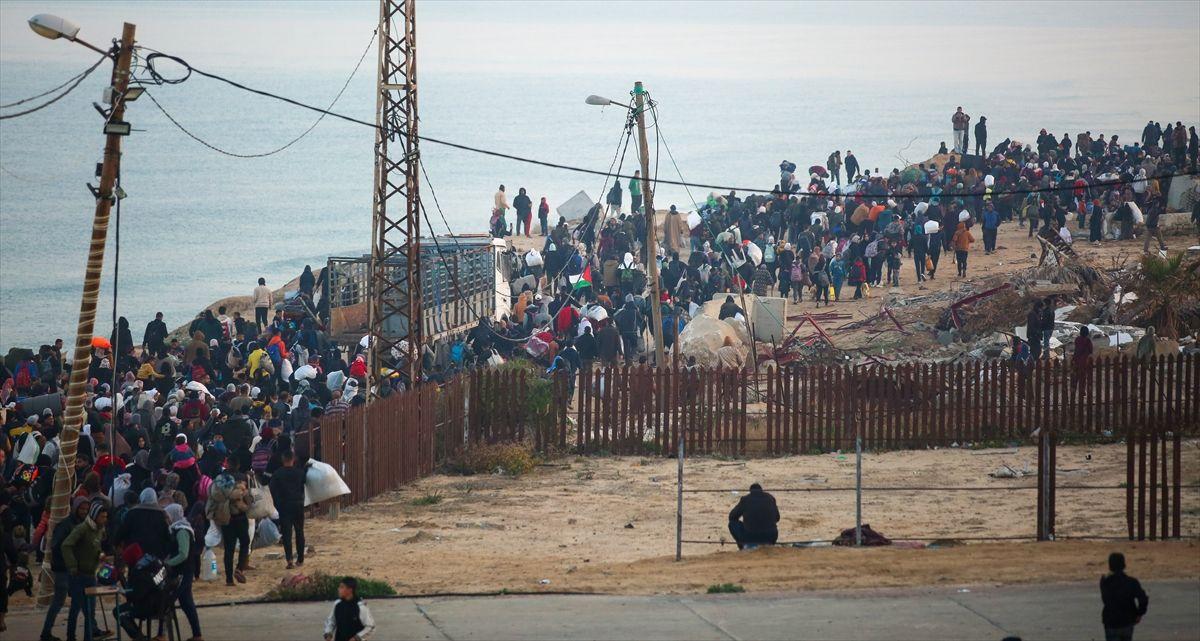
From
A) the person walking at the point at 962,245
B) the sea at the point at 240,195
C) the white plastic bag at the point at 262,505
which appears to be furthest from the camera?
the sea at the point at 240,195

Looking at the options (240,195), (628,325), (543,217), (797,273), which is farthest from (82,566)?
(240,195)

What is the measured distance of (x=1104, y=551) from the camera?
1580cm

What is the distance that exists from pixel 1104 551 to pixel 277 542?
9.25 meters

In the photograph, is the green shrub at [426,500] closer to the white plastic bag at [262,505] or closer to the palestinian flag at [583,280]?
the white plastic bag at [262,505]

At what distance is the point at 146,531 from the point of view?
13.1 m

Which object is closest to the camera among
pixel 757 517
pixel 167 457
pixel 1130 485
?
pixel 1130 485

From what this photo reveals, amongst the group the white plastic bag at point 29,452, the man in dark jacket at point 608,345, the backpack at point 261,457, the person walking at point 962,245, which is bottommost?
the white plastic bag at point 29,452

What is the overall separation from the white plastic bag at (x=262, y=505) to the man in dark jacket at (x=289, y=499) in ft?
0.32

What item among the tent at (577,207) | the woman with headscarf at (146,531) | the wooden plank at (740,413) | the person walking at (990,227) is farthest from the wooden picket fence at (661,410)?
the tent at (577,207)

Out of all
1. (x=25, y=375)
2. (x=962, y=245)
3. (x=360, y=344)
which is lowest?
(x=25, y=375)

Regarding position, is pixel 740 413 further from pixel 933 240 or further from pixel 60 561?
pixel 933 240

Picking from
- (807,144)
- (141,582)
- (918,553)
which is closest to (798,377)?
(918,553)

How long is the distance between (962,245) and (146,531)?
83.2ft

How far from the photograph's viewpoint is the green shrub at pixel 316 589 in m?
14.8
